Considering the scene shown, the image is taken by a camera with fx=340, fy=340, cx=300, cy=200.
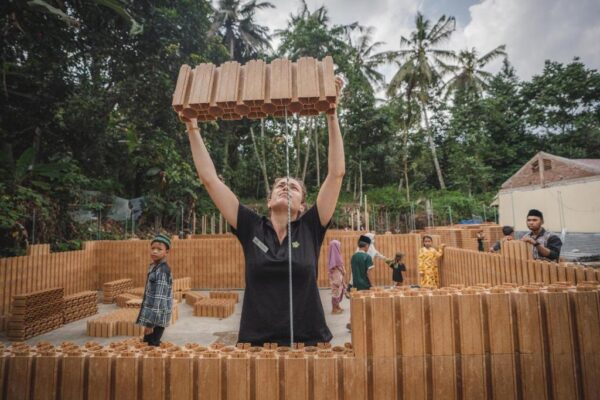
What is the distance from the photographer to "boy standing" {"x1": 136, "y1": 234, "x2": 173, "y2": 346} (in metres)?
Answer: 4.73

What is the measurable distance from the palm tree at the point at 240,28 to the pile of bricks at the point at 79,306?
2629 cm

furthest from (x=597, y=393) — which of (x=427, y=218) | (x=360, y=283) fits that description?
(x=427, y=218)

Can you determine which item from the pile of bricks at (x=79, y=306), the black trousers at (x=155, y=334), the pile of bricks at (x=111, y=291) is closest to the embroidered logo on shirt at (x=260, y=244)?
the black trousers at (x=155, y=334)

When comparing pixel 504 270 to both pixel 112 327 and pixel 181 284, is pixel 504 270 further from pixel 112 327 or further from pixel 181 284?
pixel 181 284

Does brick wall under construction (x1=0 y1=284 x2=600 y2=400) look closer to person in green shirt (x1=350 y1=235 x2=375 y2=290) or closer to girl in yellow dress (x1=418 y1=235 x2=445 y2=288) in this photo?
person in green shirt (x1=350 y1=235 x2=375 y2=290)

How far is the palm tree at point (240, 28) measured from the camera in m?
31.2

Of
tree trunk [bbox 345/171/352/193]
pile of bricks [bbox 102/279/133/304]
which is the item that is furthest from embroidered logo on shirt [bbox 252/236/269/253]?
tree trunk [bbox 345/171/352/193]

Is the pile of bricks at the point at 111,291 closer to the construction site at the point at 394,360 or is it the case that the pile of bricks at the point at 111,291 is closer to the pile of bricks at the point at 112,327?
the pile of bricks at the point at 112,327

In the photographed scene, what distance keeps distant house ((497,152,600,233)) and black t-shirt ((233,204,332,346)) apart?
2016cm

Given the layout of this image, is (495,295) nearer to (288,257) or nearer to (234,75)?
(288,257)

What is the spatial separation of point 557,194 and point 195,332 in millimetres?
21833

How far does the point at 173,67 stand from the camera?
1891 centimetres

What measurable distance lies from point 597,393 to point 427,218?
2744cm

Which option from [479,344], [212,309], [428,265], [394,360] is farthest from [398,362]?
Answer: [212,309]
